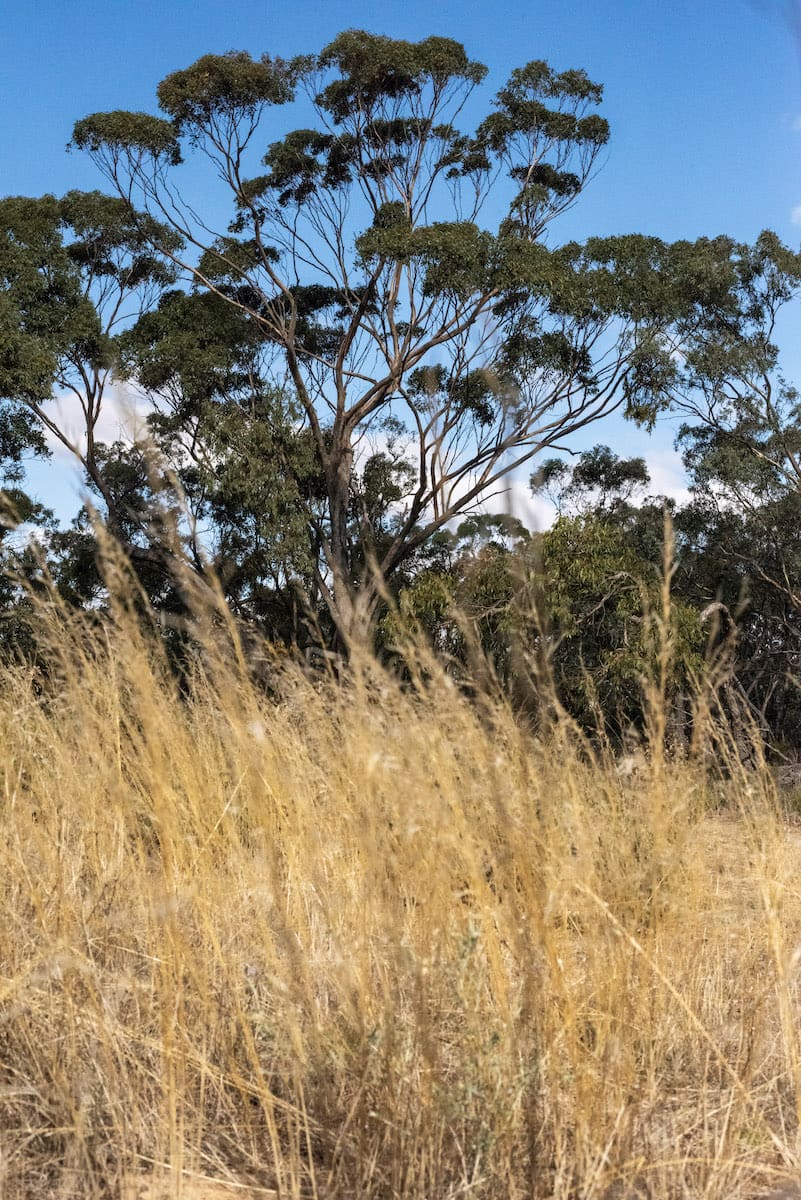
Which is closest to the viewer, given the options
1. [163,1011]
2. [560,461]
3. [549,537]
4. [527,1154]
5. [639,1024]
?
[527,1154]

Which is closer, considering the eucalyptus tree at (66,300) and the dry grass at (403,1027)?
the dry grass at (403,1027)

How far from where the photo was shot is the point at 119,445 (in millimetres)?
20828

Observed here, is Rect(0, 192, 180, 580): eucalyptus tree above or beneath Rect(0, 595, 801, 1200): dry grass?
above

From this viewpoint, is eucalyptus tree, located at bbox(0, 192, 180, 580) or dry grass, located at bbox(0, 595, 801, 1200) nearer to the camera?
dry grass, located at bbox(0, 595, 801, 1200)

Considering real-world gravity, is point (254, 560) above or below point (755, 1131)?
above

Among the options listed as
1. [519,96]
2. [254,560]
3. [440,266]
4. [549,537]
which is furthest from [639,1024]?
[519,96]

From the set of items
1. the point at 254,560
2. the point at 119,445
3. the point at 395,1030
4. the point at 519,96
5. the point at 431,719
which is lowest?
the point at 395,1030

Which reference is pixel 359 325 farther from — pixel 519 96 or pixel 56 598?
pixel 56 598

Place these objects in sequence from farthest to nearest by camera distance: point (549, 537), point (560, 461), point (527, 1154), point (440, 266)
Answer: point (560, 461)
point (440, 266)
point (549, 537)
point (527, 1154)

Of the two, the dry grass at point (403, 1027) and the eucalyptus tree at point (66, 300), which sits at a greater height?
the eucalyptus tree at point (66, 300)

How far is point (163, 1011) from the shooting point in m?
2.20

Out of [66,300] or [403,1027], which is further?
[66,300]

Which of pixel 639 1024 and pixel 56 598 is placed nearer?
pixel 639 1024

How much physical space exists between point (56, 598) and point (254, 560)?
1541 centimetres
